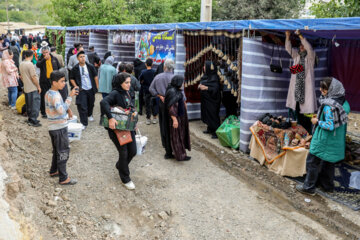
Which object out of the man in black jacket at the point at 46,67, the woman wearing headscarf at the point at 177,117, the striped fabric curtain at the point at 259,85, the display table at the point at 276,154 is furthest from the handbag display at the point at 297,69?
the man in black jacket at the point at 46,67

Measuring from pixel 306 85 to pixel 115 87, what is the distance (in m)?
3.27

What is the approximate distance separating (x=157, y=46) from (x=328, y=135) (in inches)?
211

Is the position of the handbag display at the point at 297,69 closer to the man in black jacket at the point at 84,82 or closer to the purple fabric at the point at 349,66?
the purple fabric at the point at 349,66

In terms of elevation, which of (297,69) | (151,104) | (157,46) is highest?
(157,46)

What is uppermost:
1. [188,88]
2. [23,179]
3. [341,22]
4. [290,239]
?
[341,22]

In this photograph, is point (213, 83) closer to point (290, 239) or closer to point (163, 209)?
point (163, 209)

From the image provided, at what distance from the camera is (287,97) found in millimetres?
5957

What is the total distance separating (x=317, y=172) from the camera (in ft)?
15.1

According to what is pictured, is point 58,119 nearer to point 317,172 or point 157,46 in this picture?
point 317,172

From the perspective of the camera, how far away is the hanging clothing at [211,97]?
6.60 m

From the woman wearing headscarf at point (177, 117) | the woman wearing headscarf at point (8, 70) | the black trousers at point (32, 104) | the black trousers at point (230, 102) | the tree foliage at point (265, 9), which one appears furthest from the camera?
the tree foliage at point (265, 9)

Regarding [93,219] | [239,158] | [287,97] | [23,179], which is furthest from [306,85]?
[23,179]

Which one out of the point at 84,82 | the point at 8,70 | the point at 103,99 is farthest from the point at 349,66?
the point at 8,70

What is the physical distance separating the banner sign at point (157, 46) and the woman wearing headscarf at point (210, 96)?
1.54 metres
